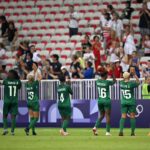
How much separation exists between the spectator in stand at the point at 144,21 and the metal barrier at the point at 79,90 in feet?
13.9

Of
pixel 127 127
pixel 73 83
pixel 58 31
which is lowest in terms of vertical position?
pixel 127 127

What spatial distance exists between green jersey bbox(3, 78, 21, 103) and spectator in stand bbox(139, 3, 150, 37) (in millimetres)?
8460

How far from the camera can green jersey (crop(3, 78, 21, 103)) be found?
24750 millimetres

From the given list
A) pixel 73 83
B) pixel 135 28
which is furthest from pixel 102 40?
pixel 73 83

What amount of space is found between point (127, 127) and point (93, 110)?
1.53 meters

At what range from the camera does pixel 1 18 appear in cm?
3481

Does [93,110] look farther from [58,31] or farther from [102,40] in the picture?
[58,31]

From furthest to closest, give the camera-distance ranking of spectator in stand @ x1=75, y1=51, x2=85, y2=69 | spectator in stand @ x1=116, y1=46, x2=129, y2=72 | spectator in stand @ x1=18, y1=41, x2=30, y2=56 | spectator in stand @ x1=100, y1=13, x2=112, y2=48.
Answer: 1. spectator in stand @ x1=18, y1=41, x2=30, y2=56
2. spectator in stand @ x1=100, y1=13, x2=112, y2=48
3. spectator in stand @ x1=75, y1=51, x2=85, y2=69
4. spectator in stand @ x1=116, y1=46, x2=129, y2=72

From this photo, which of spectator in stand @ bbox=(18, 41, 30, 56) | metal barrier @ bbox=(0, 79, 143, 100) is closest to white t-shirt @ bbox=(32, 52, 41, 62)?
spectator in stand @ bbox=(18, 41, 30, 56)

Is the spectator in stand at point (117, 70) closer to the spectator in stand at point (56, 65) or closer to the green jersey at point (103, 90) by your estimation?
the spectator in stand at point (56, 65)

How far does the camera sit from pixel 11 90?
81.5ft

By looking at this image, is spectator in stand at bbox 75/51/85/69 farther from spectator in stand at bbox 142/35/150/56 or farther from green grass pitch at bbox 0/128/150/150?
green grass pitch at bbox 0/128/150/150

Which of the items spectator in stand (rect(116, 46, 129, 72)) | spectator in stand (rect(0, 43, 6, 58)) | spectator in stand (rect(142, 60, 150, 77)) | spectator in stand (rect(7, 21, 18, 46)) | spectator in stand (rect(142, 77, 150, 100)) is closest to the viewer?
spectator in stand (rect(142, 77, 150, 100))

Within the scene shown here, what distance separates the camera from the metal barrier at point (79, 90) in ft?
93.4
